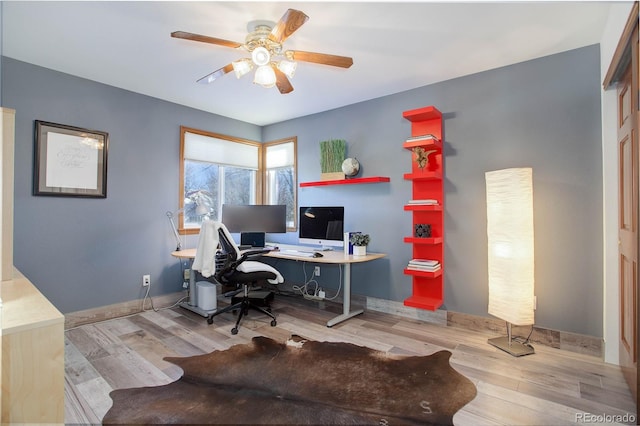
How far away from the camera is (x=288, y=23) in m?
1.90

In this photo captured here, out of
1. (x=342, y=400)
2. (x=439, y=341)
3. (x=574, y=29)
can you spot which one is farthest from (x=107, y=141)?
(x=574, y=29)

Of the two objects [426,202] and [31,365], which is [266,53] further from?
[31,365]

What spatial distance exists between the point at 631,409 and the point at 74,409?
10.5ft

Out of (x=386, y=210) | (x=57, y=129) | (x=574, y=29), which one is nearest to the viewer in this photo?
(x=574, y=29)

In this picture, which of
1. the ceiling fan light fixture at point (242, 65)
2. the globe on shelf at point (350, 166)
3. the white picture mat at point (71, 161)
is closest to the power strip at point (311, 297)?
the globe on shelf at point (350, 166)

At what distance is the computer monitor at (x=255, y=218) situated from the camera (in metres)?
4.06

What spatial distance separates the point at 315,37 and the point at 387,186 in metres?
1.79

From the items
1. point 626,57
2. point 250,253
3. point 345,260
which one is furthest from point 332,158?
point 626,57

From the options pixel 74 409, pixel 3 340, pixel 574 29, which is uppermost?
pixel 574 29

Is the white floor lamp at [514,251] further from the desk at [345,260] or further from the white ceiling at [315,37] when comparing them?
the desk at [345,260]

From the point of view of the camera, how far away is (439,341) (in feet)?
9.27

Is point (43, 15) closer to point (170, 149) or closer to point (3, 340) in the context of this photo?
point (170, 149)

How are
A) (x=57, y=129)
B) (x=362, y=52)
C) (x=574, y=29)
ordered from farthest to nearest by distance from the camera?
(x=57, y=129)
(x=362, y=52)
(x=574, y=29)

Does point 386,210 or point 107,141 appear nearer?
point 107,141
